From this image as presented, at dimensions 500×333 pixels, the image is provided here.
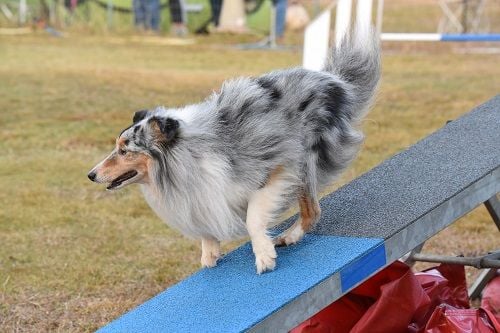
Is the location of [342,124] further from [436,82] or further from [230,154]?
[436,82]

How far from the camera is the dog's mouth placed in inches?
121

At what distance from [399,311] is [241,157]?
89cm

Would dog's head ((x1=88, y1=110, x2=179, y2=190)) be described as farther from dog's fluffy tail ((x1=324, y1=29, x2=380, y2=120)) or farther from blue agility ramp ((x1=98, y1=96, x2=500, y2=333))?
dog's fluffy tail ((x1=324, y1=29, x2=380, y2=120))

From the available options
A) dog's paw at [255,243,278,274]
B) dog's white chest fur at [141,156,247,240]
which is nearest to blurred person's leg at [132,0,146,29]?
dog's white chest fur at [141,156,247,240]

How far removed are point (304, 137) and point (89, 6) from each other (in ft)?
63.7

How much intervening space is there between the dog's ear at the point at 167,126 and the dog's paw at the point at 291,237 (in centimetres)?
68

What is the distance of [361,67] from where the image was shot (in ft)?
12.0

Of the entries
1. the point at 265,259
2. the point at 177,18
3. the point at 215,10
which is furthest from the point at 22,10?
the point at 265,259

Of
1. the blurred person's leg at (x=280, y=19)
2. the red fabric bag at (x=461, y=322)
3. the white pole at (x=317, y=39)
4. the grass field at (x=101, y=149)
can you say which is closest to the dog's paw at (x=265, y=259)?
the red fabric bag at (x=461, y=322)

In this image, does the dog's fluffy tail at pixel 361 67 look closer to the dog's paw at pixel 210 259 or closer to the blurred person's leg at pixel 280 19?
the dog's paw at pixel 210 259

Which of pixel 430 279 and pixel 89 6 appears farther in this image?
pixel 89 6

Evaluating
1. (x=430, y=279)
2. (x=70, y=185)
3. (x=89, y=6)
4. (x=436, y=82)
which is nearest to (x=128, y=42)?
(x=89, y=6)

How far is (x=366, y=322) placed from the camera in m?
3.21

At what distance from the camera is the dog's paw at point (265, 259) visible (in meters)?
3.12
